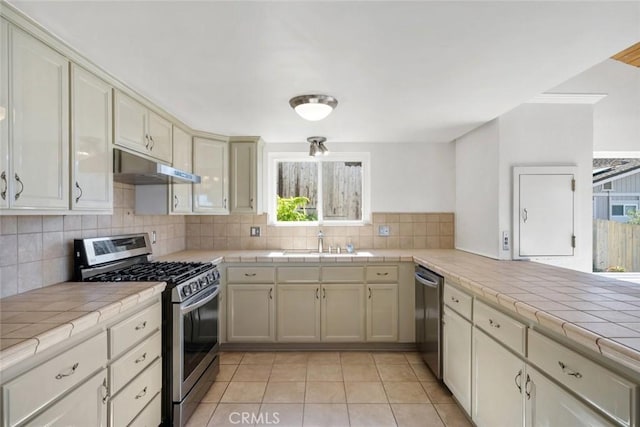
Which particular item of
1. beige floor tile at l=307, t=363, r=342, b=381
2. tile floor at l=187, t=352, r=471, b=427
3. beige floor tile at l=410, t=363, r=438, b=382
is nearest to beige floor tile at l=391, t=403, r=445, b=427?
tile floor at l=187, t=352, r=471, b=427

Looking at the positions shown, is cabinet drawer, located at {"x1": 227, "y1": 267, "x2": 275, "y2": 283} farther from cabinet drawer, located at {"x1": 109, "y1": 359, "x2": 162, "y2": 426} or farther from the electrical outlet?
the electrical outlet

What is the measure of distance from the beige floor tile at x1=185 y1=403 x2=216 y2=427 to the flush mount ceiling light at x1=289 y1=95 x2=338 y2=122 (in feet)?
6.99

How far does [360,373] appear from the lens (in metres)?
2.65

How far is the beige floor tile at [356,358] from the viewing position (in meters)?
2.85

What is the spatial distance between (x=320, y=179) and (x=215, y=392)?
2.36 meters

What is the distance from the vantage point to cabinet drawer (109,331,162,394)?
147 centimetres

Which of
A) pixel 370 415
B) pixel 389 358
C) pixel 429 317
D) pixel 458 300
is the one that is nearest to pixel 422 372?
pixel 389 358

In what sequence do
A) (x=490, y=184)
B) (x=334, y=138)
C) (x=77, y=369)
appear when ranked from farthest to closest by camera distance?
(x=334, y=138) → (x=490, y=184) → (x=77, y=369)

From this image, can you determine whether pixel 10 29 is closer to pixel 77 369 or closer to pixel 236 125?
pixel 77 369

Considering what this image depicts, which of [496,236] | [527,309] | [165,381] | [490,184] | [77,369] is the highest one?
[490,184]

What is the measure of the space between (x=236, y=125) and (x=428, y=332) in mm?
2467

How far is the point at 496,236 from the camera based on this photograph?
2.69m

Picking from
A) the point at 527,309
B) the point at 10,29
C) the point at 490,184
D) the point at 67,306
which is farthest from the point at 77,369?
the point at 490,184

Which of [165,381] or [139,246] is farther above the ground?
[139,246]
